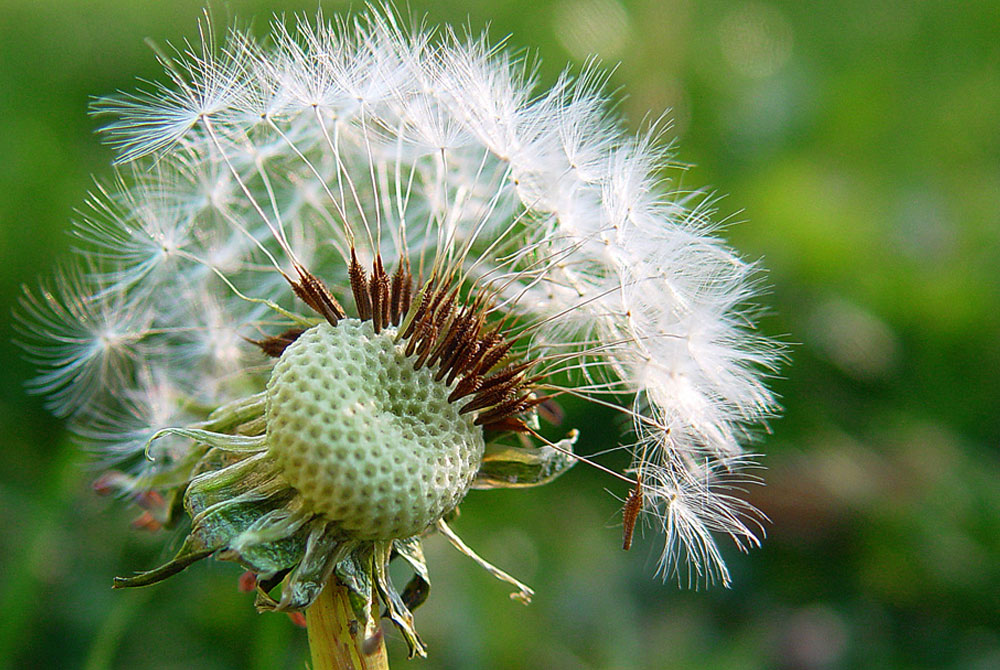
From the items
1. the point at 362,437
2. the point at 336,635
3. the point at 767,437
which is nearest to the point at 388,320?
the point at 362,437

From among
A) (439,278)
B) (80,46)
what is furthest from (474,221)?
(80,46)

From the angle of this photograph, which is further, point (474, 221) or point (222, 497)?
point (474, 221)

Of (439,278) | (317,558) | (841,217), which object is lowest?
(317,558)

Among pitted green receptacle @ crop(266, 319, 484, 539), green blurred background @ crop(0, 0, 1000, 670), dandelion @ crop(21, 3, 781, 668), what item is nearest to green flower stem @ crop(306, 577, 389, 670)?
dandelion @ crop(21, 3, 781, 668)

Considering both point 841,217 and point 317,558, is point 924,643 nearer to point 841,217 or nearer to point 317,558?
point 841,217

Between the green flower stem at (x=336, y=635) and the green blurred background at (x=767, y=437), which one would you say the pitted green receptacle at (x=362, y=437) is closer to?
the green flower stem at (x=336, y=635)

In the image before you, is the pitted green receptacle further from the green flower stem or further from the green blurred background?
the green blurred background

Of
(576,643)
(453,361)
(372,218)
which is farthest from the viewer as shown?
(576,643)
